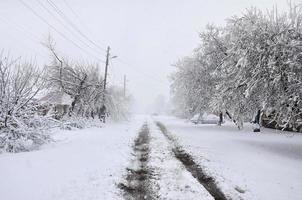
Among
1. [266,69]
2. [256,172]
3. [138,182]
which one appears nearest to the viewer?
[138,182]

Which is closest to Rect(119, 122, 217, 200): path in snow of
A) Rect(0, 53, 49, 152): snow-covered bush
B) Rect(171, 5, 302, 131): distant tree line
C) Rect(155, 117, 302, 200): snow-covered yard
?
Rect(155, 117, 302, 200): snow-covered yard

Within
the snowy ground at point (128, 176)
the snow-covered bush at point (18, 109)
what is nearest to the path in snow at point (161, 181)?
the snowy ground at point (128, 176)

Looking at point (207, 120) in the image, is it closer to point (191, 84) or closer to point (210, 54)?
point (191, 84)

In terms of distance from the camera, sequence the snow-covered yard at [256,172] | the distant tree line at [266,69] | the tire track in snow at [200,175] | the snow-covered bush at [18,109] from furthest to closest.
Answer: the distant tree line at [266,69] → the snow-covered bush at [18,109] → the snow-covered yard at [256,172] → the tire track in snow at [200,175]

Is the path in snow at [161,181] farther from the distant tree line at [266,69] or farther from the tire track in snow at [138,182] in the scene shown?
the distant tree line at [266,69]

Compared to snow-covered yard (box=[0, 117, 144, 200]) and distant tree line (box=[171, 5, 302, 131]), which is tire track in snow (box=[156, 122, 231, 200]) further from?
distant tree line (box=[171, 5, 302, 131])

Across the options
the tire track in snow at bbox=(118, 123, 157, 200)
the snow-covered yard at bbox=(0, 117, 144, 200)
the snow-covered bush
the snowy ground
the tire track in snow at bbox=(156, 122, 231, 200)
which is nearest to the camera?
the snow-covered yard at bbox=(0, 117, 144, 200)

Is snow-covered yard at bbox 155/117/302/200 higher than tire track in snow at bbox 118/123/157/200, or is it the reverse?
snow-covered yard at bbox 155/117/302/200

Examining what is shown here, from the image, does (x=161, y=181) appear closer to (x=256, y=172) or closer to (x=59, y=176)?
(x=59, y=176)

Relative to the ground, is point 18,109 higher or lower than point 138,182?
higher

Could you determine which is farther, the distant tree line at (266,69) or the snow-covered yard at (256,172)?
the distant tree line at (266,69)

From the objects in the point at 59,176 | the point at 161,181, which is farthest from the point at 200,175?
the point at 59,176

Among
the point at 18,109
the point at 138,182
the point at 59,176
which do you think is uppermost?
the point at 18,109

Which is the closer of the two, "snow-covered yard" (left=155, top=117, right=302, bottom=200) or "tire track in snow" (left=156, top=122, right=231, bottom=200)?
"tire track in snow" (left=156, top=122, right=231, bottom=200)
